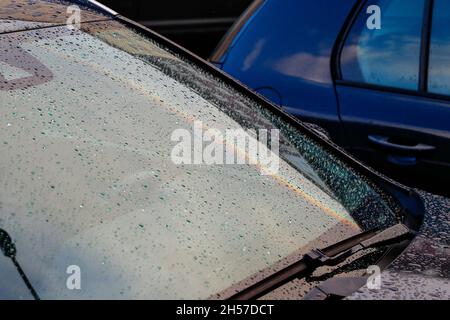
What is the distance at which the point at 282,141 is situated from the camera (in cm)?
230

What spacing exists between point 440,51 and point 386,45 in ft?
0.73

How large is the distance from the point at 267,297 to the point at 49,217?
1.60 feet

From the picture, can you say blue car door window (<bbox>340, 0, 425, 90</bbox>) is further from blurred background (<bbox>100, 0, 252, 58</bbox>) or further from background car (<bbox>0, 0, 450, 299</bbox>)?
blurred background (<bbox>100, 0, 252, 58</bbox>)

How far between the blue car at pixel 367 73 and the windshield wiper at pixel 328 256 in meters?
1.11

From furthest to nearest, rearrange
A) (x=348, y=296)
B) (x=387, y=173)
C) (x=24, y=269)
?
(x=387, y=173)
(x=348, y=296)
(x=24, y=269)

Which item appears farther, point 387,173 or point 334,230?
point 387,173

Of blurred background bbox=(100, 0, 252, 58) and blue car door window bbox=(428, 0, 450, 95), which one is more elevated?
blue car door window bbox=(428, 0, 450, 95)

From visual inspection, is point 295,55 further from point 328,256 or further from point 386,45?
point 328,256

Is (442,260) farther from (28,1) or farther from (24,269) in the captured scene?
(28,1)

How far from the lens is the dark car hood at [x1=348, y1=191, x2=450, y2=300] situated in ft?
5.64

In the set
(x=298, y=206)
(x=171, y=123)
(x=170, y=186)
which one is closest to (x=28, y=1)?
(x=171, y=123)

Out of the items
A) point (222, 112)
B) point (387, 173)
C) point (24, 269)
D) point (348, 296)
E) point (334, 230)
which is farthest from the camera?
point (387, 173)

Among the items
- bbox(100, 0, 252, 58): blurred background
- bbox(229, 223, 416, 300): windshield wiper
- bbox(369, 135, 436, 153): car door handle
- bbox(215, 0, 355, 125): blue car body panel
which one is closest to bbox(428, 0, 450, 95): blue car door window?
bbox(369, 135, 436, 153): car door handle

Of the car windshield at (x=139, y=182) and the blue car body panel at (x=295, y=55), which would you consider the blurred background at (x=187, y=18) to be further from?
the car windshield at (x=139, y=182)
